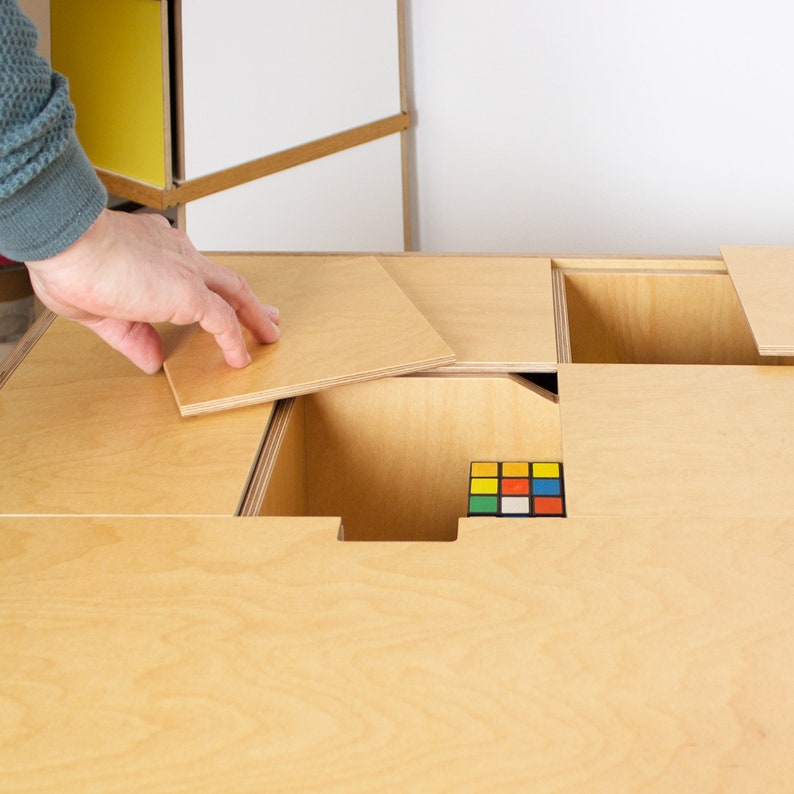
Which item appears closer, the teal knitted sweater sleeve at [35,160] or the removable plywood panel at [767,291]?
the teal knitted sweater sleeve at [35,160]

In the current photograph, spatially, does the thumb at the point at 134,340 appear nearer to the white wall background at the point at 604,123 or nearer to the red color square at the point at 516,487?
the red color square at the point at 516,487

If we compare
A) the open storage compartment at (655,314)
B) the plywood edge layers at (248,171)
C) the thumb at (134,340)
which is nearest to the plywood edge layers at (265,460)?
the thumb at (134,340)

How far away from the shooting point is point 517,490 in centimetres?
93

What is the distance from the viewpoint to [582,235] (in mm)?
2357

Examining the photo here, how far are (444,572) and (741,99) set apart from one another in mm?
1685

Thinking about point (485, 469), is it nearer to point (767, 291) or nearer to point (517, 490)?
point (517, 490)

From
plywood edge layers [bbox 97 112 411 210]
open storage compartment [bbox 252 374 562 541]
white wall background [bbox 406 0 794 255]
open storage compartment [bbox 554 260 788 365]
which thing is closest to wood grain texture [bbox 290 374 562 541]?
open storage compartment [bbox 252 374 562 541]

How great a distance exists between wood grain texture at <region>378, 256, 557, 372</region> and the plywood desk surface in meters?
0.30

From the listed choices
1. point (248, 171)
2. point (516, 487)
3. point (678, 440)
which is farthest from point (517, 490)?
point (248, 171)

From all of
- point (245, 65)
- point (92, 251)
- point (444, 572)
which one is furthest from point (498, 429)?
point (245, 65)

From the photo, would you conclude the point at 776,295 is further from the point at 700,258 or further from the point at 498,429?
the point at 498,429

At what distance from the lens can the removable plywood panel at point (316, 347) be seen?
1.00 m

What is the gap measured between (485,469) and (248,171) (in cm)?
123

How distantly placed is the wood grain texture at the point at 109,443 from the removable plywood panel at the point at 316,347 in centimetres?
2
